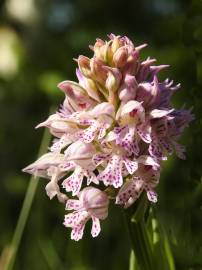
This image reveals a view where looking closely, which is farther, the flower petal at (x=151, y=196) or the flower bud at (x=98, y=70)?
the flower bud at (x=98, y=70)

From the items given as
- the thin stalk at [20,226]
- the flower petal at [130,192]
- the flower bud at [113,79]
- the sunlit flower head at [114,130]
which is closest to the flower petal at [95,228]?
the sunlit flower head at [114,130]

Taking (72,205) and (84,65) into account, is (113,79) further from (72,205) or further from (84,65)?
(72,205)

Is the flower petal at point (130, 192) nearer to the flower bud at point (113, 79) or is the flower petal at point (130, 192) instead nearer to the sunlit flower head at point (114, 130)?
the sunlit flower head at point (114, 130)

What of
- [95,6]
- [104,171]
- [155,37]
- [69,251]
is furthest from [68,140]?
[95,6]

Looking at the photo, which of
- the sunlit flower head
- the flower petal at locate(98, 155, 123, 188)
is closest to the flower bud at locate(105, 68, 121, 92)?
the sunlit flower head

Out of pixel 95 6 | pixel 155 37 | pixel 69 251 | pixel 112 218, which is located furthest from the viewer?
pixel 95 6

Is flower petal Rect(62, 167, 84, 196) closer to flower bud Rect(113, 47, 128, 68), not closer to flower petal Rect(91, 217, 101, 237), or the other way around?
flower petal Rect(91, 217, 101, 237)

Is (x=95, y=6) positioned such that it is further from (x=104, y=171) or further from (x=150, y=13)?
(x=104, y=171)
